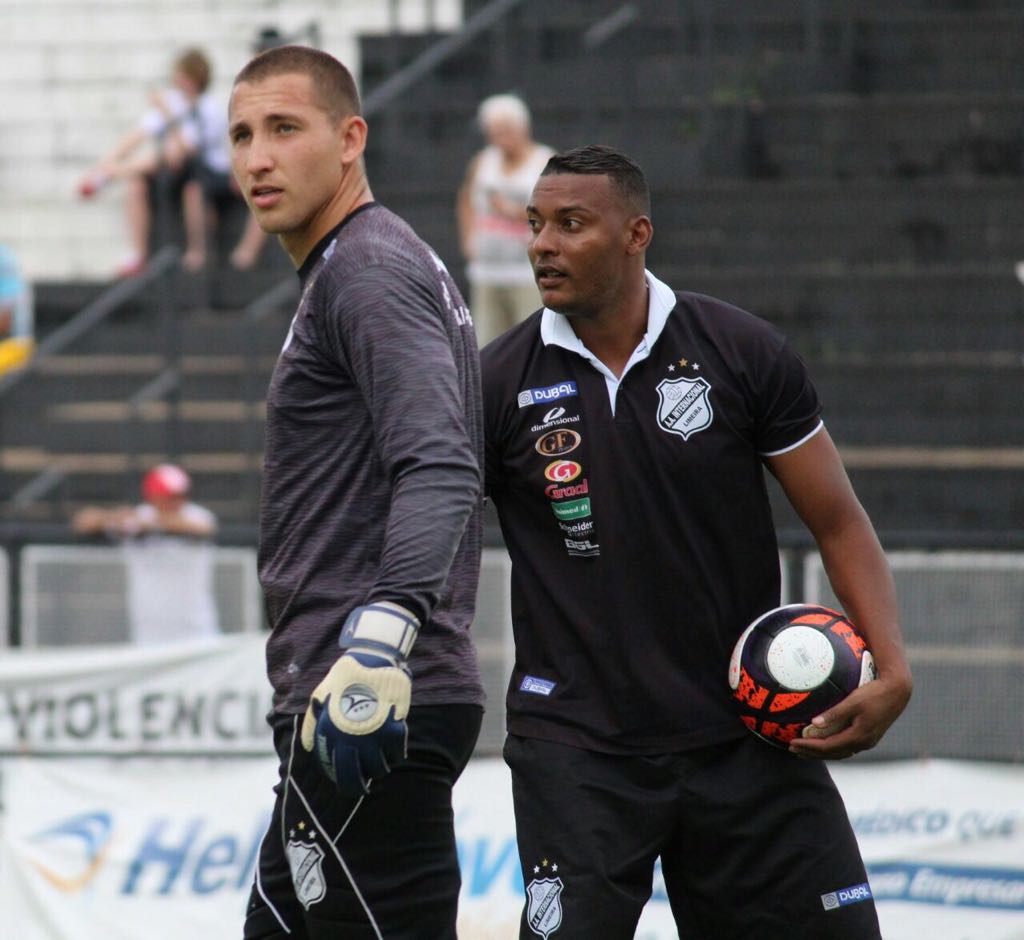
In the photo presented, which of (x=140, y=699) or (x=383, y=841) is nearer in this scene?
(x=383, y=841)

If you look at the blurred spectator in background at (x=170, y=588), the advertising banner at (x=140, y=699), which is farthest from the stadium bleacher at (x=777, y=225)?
the advertising banner at (x=140, y=699)

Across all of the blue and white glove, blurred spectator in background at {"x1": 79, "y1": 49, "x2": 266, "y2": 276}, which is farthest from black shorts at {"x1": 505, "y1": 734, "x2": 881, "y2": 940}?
blurred spectator in background at {"x1": 79, "y1": 49, "x2": 266, "y2": 276}

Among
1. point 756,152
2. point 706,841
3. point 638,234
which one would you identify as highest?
point 756,152

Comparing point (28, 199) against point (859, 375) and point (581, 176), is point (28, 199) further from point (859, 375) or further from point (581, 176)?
point (581, 176)

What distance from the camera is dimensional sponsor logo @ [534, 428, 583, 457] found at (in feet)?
12.5

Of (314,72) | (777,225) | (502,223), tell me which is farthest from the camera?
(777,225)

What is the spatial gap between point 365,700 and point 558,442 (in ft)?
3.74

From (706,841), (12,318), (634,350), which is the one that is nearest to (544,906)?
(706,841)

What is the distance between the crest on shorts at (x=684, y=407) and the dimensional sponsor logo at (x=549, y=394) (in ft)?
0.62

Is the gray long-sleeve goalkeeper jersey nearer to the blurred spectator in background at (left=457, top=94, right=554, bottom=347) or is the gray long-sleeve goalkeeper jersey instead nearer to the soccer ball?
the soccer ball

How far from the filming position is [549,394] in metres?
3.86

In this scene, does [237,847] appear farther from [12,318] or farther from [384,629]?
[12,318]

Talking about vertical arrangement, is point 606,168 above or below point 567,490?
above

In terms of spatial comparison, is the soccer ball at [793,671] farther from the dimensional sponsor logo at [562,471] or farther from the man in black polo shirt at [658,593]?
the dimensional sponsor logo at [562,471]
